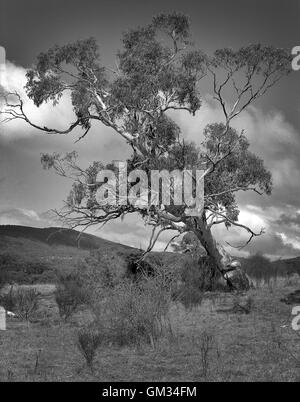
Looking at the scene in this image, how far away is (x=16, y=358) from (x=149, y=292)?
8.93ft

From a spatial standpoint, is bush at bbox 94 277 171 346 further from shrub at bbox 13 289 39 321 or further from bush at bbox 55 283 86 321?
shrub at bbox 13 289 39 321

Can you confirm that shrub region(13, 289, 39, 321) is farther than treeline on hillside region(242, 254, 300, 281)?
No

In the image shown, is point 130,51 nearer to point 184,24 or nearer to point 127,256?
point 184,24

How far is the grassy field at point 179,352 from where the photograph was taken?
7.61 meters

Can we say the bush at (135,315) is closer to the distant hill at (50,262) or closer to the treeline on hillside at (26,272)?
the distant hill at (50,262)

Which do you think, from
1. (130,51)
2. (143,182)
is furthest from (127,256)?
(130,51)

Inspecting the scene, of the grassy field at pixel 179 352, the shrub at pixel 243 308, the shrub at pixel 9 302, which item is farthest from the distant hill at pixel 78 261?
the grassy field at pixel 179 352

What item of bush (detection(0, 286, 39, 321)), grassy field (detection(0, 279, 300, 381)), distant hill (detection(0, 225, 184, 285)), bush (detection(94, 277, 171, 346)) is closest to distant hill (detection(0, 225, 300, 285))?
distant hill (detection(0, 225, 184, 285))

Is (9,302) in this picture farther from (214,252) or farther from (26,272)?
(26,272)

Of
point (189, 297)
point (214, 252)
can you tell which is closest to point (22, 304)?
point (189, 297)

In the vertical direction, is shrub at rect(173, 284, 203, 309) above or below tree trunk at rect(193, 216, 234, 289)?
below

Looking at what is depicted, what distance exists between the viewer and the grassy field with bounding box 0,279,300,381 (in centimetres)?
761

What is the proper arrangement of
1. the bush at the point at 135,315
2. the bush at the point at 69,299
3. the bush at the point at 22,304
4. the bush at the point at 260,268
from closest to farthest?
the bush at the point at 135,315
the bush at the point at 69,299
the bush at the point at 22,304
the bush at the point at 260,268
